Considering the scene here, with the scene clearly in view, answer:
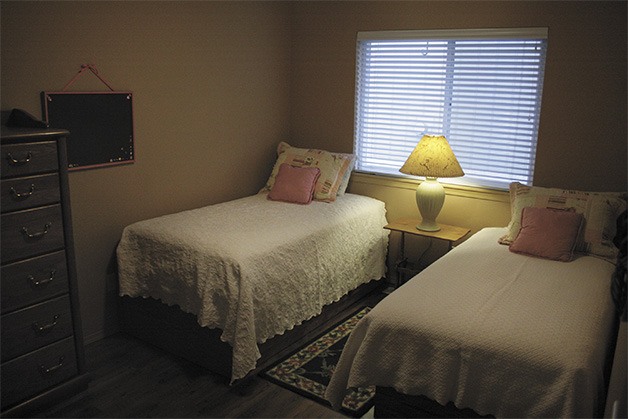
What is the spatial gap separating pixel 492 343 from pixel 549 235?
1.18 metres

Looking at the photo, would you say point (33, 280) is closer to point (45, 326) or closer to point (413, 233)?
point (45, 326)

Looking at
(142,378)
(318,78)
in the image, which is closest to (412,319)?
(142,378)

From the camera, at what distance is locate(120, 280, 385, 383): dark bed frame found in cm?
289

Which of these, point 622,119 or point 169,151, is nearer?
point 622,119

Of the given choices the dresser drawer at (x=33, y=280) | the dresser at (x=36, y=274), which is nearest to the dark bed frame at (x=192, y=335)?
the dresser at (x=36, y=274)

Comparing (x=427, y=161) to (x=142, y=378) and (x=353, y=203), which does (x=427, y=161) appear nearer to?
(x=353, y=203)

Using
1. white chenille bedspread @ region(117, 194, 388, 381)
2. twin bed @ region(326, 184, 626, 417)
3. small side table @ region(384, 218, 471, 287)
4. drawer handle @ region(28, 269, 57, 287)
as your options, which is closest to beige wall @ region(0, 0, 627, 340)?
small side table @ region(384, 218, 471, 287)

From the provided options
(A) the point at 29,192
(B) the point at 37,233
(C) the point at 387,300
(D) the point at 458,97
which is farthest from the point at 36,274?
(D) the point at 458,97

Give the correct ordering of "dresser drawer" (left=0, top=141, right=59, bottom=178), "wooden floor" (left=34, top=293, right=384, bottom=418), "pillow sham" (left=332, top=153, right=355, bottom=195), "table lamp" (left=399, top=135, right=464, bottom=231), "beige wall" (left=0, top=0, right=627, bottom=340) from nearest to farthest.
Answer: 1. "dresser drawer" (left=0, top=141, right=59, bottom=178)
2. "wooden floor" (left=34, top=293, right=384, bottom=418)
3. "beige wall" (left=0, top=0, right=627, bottom=340)
4. "table lamp" (left=399, top=135, right=464, bottom=231)
5. "pillow sham" (left=332, top=153, right=355, bottom=195)

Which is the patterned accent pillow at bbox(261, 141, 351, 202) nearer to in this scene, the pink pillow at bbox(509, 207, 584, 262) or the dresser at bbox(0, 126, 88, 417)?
the pink pillow at bbox(509, 207, 584, 262)

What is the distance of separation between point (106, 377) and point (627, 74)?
3337mm

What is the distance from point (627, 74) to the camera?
317 cm

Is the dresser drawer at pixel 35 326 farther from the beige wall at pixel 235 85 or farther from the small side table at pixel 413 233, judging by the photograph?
the small side table at pixel 413 233

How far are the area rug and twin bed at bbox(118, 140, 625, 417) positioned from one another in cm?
10
